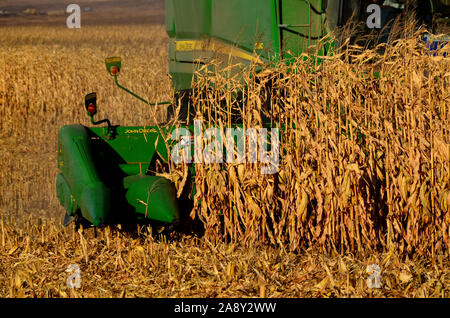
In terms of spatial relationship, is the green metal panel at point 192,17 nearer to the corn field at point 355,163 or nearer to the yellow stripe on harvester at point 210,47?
the yellow stripe on harvester at point 210,47

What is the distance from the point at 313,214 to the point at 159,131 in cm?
136

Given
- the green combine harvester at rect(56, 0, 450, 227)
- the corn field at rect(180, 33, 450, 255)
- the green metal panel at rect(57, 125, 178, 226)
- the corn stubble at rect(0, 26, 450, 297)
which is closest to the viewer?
the corn stubble at rect(0, 26, 450, 297)

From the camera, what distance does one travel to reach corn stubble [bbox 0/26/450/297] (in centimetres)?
381

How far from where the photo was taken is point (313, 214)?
4.31m

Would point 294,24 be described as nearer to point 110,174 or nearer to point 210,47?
point 210,47

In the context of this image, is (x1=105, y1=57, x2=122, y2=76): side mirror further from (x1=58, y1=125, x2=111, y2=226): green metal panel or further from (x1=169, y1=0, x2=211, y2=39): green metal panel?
(x1=169, y1=0, x2=211, y2=39): green metal panel

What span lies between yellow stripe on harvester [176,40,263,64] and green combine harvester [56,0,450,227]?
12mm

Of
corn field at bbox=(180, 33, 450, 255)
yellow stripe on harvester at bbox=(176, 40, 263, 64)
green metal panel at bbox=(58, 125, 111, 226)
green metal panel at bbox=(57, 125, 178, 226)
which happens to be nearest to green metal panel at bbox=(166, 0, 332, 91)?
yellow stripe on harvester at bbox=(176, 40, 263, 64)

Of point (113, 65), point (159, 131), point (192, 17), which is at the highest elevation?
point (192, 17)

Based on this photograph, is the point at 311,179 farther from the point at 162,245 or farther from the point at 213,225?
the point at 162,245

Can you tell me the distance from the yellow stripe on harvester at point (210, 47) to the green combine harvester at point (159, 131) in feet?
0.04

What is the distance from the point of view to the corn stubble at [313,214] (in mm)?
3811

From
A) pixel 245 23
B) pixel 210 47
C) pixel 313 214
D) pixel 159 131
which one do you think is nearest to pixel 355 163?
pixel 313 214

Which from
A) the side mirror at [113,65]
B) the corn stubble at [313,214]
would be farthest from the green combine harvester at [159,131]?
the corn stubble at [313,214]
